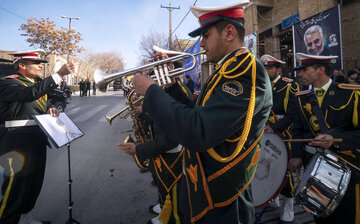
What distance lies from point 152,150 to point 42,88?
1.69 meters

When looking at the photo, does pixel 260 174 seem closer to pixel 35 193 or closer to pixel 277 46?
pixel 35 193

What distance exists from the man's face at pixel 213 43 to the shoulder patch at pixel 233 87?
1.05ft

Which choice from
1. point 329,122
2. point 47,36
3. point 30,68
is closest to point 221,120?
point 329,122

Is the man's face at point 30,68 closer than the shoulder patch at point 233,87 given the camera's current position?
No

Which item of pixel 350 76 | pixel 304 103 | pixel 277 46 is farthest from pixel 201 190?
pixel 277 46

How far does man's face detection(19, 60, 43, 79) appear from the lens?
2939mm

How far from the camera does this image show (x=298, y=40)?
9008 mm

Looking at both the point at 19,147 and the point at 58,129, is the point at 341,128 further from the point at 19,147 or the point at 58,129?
the point at 19,147

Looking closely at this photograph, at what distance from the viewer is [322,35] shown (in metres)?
7.94

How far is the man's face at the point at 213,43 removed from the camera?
1.29 metres

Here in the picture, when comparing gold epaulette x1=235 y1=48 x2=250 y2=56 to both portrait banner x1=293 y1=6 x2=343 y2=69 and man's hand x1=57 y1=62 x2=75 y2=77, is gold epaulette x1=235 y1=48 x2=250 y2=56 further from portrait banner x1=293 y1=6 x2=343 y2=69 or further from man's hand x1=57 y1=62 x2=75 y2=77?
portrait banner x1=293 y1=6 x2=343 y2=69

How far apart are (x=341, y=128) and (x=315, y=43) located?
7.65 m

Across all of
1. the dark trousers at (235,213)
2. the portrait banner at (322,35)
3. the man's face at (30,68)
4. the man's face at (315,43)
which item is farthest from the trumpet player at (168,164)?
the man's face at (315,43)

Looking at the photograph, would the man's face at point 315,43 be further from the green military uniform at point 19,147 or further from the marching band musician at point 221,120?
the green military uniform at point 19,147
